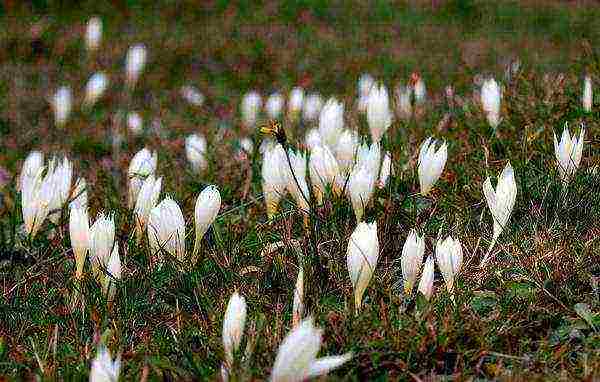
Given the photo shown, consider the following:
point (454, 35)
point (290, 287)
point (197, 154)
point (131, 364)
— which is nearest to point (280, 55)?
point (454, 35)

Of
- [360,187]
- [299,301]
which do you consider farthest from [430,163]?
[299,301]

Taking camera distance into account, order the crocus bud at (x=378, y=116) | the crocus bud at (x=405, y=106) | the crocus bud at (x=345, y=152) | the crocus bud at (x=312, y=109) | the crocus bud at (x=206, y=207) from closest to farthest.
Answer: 1. the crocus bud at (x=206, y=207)
2. the crocus bud at (x=345, y=152)
3. the crocus bud at (x=378, y=116)
4. the crocus bud at (x=405, y=106)
5. the crocus bud at (x=312, y=109)

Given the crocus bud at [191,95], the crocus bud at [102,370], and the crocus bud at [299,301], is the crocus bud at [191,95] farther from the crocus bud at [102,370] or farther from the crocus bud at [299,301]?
the crocus bud at [102,370]

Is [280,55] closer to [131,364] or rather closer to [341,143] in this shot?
[341,143]

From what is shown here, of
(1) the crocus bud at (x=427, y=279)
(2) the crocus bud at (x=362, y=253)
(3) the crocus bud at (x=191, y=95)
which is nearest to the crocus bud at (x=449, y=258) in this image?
(1) the crocus bud at (x=427, y=279)

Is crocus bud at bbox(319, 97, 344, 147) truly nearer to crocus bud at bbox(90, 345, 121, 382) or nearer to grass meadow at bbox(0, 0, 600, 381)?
grass meadow at bbox(0, 0, 600, 381)

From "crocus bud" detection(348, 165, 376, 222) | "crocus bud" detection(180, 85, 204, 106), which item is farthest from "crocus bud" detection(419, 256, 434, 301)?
"crocus bud" detection(180, 85, 204, 106)
